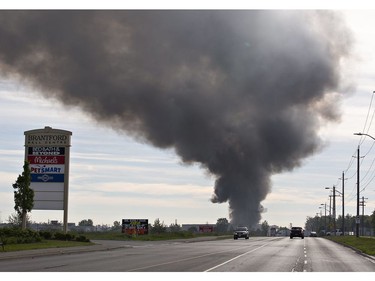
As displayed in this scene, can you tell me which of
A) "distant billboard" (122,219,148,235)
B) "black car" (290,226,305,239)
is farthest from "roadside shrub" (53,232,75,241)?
"black car" (290,226,305,239)

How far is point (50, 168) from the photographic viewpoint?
5959 centimetres

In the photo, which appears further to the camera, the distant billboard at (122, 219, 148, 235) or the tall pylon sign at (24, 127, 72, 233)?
the distant billboard at (122, 219, 148, 235)

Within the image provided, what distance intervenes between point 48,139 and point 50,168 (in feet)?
9.57

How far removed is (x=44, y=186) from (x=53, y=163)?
225 centimetres

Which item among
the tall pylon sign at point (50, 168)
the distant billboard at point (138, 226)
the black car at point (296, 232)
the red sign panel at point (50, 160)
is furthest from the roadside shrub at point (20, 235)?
the black car at point (296, 232)

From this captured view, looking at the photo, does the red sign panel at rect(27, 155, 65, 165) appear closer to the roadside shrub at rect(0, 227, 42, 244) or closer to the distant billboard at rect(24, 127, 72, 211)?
the distant billboard at rect(24, 127, 72, 211)

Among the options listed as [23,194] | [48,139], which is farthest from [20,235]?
[48,139]

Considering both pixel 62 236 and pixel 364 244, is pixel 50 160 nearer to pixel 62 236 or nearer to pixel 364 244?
pixel 62 236

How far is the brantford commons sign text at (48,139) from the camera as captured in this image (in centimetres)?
6031

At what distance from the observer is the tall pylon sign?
2329 inches

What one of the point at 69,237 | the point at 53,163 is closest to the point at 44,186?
the point at 53,163
